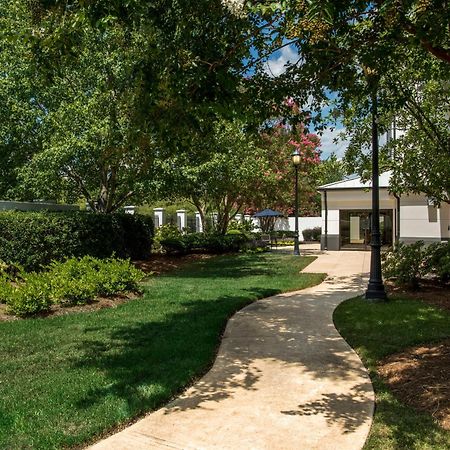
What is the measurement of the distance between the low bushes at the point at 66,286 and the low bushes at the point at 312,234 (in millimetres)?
26812

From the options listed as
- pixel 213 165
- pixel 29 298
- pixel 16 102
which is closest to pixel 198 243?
pixel 213 165

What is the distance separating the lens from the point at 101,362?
17.8 ft

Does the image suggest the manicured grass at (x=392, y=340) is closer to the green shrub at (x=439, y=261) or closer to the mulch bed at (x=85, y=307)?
the green shrub at (x=439, y=261)

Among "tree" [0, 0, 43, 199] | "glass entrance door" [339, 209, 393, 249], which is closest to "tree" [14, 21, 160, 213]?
"tree" [0, 0, 43, 199]

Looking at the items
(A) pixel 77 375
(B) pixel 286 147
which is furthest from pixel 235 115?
(B) pixel 286 147

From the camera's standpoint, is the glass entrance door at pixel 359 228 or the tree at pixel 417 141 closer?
the tree at pixel 417 141

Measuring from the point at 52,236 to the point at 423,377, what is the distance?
938 cm

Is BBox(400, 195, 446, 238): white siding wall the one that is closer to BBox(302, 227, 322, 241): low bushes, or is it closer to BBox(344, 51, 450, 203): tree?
BBox(344, 51, 450, 203): tree

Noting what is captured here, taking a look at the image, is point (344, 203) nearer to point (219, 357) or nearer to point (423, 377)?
point (219, 357)

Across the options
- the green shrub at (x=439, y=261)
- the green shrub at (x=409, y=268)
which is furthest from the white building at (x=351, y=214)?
the green shrub at (x=409, y=268)

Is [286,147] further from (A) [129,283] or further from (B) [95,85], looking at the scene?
(A) [129,283]

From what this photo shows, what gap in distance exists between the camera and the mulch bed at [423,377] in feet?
13.7

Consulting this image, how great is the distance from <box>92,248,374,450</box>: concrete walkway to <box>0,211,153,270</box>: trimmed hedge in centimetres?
534

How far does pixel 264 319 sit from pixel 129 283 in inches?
133
